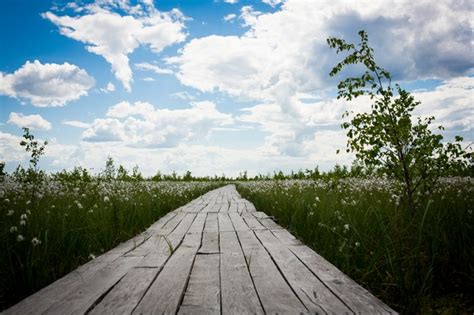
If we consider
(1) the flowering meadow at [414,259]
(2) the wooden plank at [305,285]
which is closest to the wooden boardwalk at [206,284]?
(2) the wooden plank at [305,285]

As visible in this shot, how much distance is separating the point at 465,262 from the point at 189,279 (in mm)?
2417

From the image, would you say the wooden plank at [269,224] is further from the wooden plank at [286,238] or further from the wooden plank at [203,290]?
the wooden plank at [203,290]

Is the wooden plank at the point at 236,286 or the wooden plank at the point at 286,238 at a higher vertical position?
the wooden plank at the point at 286,238

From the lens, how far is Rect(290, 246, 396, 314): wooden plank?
2009 mm

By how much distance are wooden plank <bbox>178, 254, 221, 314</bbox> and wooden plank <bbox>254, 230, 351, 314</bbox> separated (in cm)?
55

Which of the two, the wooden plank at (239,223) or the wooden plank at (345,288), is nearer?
the wooden plank at (345,288)

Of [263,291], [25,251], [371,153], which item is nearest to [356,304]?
[263,291]

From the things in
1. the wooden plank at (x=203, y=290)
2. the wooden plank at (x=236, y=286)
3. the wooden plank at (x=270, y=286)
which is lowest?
the wooden plank at (x=203, y=290)

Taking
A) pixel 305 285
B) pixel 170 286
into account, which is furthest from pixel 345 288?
pixel 170 286

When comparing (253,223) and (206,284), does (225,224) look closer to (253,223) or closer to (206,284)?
(253,223)

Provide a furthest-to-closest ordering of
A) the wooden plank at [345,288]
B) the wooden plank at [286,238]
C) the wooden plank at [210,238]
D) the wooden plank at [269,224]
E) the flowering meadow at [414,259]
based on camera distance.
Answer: the wooden plank at [269,224] → the wooden plank at [286,238] → the wooden plank at [210,238] → the flowering meadow at [414,259] → the wooden plank at [345,288]

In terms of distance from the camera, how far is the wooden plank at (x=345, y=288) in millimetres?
2009

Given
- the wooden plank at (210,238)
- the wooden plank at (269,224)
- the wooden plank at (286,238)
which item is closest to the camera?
the wooden plank at (210,238)

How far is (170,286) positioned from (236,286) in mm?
481
